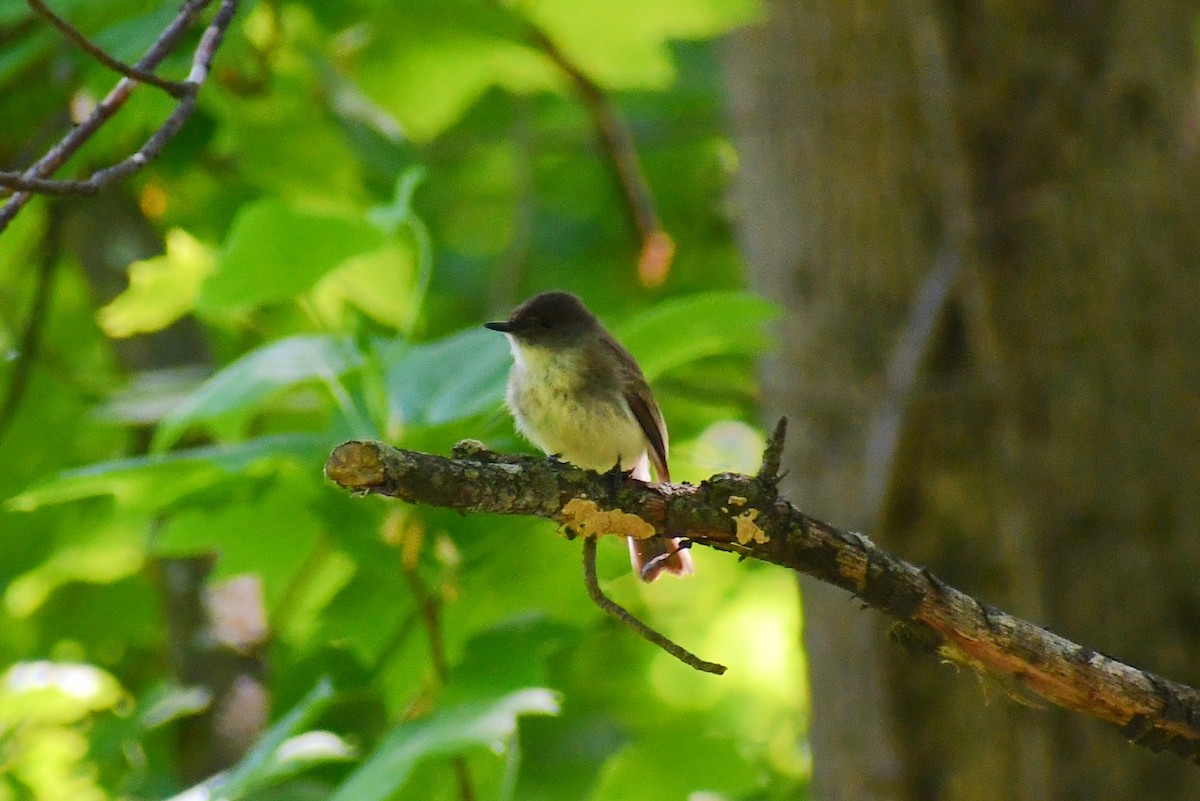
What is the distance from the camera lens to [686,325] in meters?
3.03

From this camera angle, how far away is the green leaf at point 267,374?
2.94 metres

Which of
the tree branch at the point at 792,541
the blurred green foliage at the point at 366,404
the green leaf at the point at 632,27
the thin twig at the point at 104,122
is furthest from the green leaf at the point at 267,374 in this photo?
the green leaf at the point at 632,27

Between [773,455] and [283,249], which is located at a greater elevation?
[283,249]

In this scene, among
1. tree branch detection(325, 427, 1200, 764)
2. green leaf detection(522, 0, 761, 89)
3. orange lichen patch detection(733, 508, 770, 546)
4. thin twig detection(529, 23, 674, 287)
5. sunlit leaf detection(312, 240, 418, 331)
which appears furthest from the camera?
thin twig detection(529, 23, 674, 287)

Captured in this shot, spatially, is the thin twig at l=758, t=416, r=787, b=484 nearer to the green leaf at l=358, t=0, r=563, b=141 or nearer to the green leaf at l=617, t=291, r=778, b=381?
the green leaf at l=617, t=291, r=778, b=381

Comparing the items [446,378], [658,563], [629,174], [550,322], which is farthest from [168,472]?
[629,174]

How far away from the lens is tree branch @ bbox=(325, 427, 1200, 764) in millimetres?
2150

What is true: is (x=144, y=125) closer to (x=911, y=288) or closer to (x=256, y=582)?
(x=256, y=582)

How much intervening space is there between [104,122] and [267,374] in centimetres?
68

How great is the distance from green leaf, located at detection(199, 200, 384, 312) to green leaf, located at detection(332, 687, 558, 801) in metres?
0.99

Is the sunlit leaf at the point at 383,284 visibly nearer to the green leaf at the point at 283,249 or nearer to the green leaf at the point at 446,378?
the green leaf at the point at 446,378

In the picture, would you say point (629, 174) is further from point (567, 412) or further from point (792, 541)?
point (792, 541)

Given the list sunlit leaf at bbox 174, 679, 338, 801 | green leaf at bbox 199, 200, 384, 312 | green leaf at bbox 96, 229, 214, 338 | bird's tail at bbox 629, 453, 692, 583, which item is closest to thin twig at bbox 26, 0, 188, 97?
green leaf at bbox 199, 200, 384, 312

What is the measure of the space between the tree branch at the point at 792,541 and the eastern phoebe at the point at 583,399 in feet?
4.26
